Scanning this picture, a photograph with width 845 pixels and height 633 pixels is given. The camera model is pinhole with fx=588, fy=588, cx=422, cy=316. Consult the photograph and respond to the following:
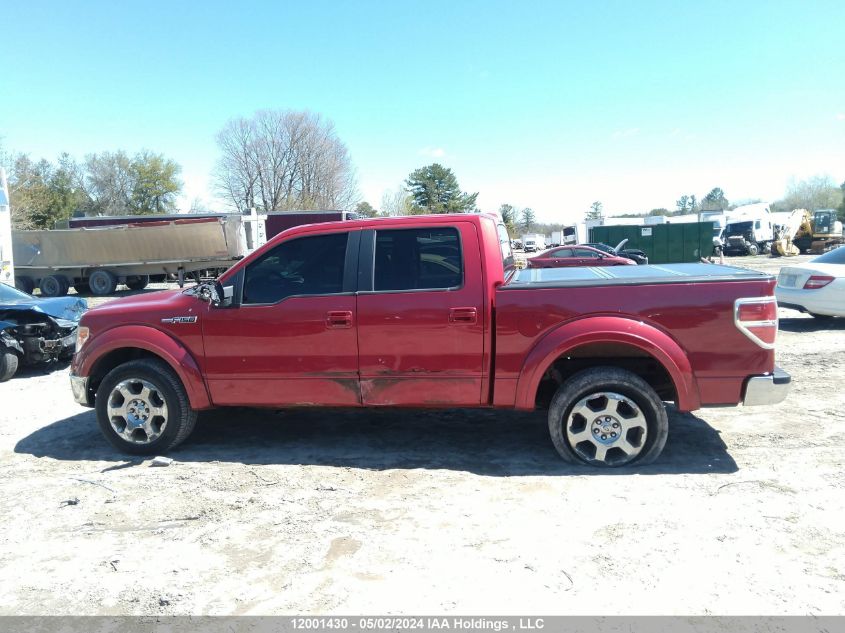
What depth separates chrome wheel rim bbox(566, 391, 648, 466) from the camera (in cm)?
445

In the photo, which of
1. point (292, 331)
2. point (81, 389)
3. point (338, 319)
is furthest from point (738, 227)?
point (81, 389)

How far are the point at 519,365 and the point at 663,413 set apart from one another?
3.69 feet

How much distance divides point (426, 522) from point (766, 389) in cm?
265

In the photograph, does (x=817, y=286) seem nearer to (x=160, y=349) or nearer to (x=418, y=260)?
(x=418, y=260)

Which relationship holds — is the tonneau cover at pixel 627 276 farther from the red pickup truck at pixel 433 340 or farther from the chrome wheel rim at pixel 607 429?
the chrome wheel rim at pixel 607 429

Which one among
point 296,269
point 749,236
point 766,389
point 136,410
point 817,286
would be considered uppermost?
point 749,236

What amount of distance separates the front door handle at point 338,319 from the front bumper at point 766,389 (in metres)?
3.02

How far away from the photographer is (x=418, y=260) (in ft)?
15.5

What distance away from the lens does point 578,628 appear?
8.93 ft

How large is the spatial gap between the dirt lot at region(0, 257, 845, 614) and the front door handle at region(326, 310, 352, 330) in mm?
1144

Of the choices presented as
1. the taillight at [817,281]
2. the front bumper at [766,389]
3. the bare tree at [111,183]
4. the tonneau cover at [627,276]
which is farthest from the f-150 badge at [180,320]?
the bare tree at [111,183]

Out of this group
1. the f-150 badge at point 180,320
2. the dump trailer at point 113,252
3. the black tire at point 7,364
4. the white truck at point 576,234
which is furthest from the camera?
the white truck at point 576,234

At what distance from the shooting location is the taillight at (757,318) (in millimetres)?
4227

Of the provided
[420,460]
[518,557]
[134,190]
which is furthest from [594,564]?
[134,190]
